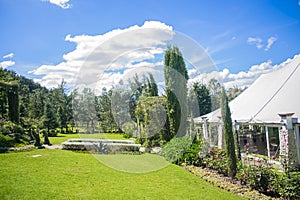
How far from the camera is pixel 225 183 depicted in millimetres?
6941

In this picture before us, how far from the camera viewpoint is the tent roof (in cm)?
878

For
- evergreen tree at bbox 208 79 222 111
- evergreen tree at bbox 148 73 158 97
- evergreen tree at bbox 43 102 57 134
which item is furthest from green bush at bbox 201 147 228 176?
evergreen tree at bbox 208 79 222 111

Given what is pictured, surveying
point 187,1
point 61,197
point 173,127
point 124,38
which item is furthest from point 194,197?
point 173,127

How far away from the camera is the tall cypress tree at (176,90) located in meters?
14.9

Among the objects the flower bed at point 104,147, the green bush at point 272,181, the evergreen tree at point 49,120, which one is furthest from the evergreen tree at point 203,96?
the green bush at point 272,181

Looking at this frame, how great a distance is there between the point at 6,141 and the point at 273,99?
15.0 meters

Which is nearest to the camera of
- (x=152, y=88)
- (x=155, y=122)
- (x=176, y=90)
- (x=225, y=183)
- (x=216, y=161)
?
(x=225, y=183)

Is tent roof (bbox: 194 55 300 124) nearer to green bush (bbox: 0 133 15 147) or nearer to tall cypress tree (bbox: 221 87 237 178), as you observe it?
tall cypress tree (bbox: 221 87 237 178)

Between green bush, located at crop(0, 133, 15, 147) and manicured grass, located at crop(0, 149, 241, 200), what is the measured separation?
482cm

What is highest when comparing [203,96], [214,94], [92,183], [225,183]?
[214,94]

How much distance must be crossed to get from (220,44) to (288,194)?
8101 millimetres

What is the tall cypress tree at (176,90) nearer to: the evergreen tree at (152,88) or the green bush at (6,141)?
the evergreen tree at (152,88)

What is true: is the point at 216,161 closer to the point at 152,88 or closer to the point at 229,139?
the point at 229,139

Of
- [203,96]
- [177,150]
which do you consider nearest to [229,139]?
[177,150]
